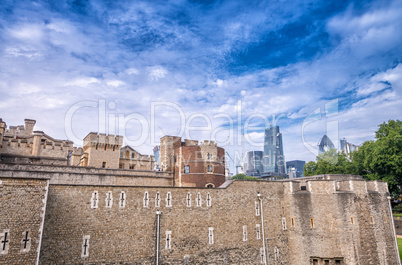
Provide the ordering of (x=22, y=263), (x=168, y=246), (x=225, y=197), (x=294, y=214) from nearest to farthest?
(x=22, y=263), (x=168, y=246), (x=225, y=197), (x=294, y=214)

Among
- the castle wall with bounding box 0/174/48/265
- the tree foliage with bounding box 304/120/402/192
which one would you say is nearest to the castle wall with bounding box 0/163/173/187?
the castle wall with bounding box 0/174/48/265

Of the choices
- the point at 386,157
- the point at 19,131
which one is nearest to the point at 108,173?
the point at 19,131

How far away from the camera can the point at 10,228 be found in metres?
16.6

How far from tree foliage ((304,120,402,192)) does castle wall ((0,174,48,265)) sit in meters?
48.6

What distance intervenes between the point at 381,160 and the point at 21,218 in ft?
164

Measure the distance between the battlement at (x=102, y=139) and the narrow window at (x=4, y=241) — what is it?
23.0m

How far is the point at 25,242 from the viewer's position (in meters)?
16.7

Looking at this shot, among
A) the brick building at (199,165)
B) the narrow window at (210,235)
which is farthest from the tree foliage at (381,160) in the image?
the narrow window at (210,235)

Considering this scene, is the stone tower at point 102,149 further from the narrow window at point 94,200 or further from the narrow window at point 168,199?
the narrow window at point 168,199

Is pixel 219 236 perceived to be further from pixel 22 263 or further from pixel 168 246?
pixel 22 263

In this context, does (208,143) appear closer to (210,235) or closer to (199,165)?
(199,165)

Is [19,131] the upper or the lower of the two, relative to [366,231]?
upper

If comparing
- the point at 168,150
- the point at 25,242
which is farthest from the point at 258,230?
the point at 25,242

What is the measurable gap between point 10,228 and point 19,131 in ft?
99.6
